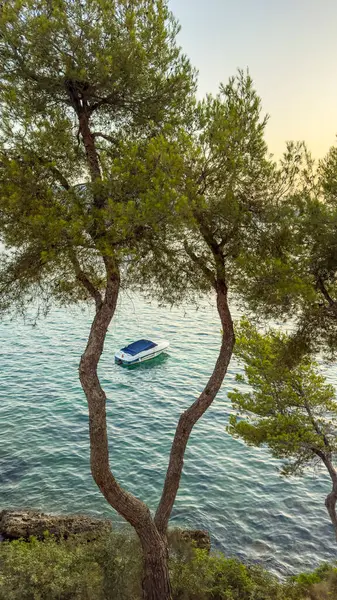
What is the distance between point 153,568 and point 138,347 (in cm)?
2059

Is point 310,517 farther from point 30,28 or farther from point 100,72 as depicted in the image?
point 30,28

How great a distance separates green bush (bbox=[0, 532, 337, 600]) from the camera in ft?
30.3

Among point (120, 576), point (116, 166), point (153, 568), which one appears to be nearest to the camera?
point (116, 166)

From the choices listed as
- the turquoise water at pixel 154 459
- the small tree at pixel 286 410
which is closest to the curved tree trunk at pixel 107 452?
the small tree at pixel 286 410

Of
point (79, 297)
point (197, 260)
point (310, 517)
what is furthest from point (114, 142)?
point (310, 517)

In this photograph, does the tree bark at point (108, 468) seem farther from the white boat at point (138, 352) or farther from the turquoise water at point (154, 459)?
the white boat at point (138, 352)

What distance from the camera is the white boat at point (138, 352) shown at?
2895 cm

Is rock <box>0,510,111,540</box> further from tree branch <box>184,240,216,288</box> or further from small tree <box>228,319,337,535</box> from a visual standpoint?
tree branch <box>184,240,216,288</box>

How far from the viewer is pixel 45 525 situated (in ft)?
45.5

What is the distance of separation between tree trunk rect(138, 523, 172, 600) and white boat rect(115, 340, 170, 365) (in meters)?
19.5

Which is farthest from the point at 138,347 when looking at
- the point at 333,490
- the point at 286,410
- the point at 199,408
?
the point at 199,408

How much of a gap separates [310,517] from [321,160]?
13.4 m

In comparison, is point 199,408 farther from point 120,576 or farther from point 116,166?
point 116,166

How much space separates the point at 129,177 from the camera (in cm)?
777
